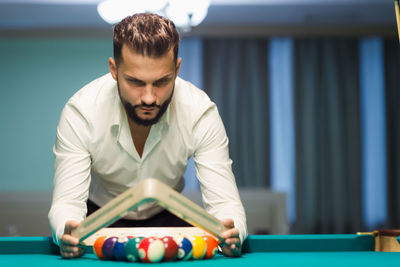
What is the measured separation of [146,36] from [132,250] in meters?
0.70

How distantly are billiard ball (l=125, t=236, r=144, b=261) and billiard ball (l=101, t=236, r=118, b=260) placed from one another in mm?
41

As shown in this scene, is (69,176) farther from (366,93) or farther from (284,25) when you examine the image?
(366,93)

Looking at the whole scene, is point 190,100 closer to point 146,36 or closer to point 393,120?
point 146,36

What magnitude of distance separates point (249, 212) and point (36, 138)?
11.2 ft

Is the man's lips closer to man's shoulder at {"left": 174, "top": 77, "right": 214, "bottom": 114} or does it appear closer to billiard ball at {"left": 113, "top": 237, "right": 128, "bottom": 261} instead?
man's shoulder at {"left": 174, "top": 77, "right": 214, "bottom": 114}

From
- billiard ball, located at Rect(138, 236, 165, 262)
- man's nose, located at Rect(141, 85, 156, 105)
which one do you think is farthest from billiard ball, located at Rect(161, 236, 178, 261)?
man's nose, located at Rect(141, 85, 156, 105)

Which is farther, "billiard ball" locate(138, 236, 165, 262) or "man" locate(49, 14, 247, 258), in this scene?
"man" locate(49, 14, 247, 258)

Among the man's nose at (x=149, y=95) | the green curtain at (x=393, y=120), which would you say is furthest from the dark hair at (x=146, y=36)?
the green curtain at (x=393, y=120)

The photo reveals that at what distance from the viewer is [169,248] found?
1.25 metres

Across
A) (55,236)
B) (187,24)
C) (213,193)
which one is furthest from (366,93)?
(55,236)

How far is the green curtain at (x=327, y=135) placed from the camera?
677cm

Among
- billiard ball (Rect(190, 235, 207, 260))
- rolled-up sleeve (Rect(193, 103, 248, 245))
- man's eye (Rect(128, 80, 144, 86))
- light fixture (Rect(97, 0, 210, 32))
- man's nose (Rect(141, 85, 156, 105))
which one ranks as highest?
light fixture (Rect(97, 0, 210, 32))

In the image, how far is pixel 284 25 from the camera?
21.9 ft

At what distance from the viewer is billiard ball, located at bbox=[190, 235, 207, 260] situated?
1336 millimetres
